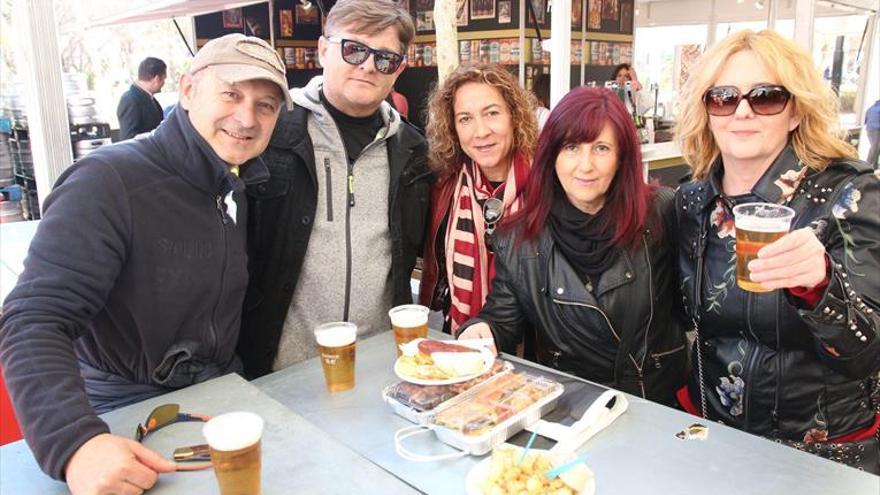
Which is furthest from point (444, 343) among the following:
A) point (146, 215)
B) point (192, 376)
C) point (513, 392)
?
point (146, 215)

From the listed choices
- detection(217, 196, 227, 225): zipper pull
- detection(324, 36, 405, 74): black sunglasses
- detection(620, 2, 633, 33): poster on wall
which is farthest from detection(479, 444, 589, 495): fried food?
detection(620, 2, 633, 33): poster on wall

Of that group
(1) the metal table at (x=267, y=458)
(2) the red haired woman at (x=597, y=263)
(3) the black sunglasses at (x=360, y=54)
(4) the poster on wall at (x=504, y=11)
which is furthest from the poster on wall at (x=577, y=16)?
(1) the metal table at (x=267, y=458)

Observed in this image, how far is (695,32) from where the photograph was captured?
9961mm

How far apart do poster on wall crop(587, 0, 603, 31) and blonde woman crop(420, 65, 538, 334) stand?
620 cm

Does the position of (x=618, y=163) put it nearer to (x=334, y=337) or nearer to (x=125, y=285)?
(x=334, y=337)

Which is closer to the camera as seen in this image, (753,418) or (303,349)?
(753,418)

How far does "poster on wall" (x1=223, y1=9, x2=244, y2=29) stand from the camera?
9.32m

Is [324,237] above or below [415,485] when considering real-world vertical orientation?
above

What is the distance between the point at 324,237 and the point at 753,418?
1639 mm

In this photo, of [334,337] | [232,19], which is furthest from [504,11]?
[334,337]

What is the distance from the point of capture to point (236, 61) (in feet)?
6.26

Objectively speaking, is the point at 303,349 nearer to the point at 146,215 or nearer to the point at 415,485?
the point at 146,215

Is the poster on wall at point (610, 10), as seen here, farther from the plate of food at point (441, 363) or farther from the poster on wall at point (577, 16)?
the plate of food at point (441, 363)

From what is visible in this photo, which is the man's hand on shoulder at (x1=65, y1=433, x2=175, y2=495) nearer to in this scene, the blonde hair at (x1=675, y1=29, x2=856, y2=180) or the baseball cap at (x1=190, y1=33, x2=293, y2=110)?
the baseball cap at (x1=190, y1=33, x2=293, y2=110)
